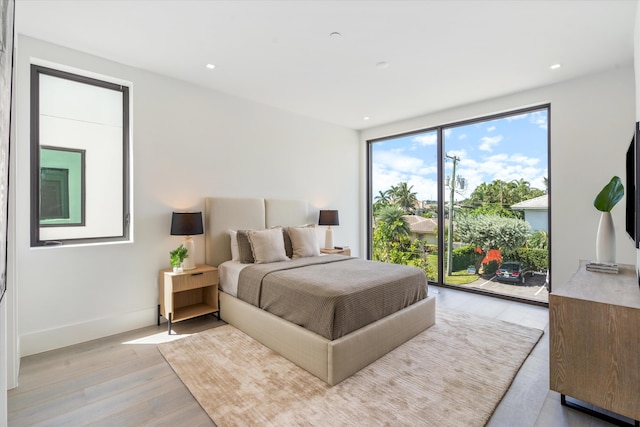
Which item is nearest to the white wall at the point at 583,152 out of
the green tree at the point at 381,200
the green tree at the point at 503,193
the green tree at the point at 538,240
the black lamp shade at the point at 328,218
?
the green tree at the point at 538,240

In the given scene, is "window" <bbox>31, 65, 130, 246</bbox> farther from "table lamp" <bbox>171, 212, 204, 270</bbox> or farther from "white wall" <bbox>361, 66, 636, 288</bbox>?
"white wall" <bbox>361, 66, 636, 288</bbox>

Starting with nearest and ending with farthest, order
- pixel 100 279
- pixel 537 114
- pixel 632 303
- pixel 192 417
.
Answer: pixel 632 303, pixel 192 417, pixel 100 279, pixel 537 114

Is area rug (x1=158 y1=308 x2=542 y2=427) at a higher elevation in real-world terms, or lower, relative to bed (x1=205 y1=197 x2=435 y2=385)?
lower

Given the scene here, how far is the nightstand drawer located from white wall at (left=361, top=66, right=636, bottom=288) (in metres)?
4.05

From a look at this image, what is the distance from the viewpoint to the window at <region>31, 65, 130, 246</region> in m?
2.78

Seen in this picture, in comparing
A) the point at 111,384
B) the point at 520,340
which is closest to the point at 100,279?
the point at 111,384

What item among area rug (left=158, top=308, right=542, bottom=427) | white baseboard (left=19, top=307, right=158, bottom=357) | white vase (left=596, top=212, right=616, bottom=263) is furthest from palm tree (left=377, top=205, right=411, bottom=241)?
white baseboard (left=19, top=307, right=158, bottom=357)

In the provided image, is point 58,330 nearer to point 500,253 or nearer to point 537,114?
point 500,253

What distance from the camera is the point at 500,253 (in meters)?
4.18

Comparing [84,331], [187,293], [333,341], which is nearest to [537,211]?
[333,341]

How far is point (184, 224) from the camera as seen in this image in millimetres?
3158

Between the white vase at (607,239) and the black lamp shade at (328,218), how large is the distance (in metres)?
3.13

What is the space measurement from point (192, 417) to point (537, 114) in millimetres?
4861

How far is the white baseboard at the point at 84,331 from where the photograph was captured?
8.46 feet
